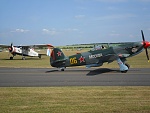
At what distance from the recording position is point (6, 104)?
815cm

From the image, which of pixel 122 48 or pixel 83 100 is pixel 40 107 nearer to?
pixel 83 100

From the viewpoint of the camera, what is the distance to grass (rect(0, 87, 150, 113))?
24.0 feet

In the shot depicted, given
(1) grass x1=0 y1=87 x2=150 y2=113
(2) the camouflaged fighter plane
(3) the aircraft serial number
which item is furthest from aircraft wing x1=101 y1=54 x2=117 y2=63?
(1) grass x1=0 y1=87 x2=150 y2=113

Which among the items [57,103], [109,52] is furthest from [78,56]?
[57,103]

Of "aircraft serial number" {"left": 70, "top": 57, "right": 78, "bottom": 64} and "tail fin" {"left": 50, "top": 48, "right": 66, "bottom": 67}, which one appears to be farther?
"tail fin" {"left": 50, "top": 48, "right": 66, "bottom": 67}

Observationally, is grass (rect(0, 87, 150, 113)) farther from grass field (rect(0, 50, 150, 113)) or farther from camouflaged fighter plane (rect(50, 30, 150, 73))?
camouflaged fighter plane (rect(50, 30, 150, 73))

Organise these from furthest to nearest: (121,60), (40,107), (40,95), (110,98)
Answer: (121,60)
(40,95)
(110,98)
(40,107)

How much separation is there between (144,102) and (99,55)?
12.6 meters

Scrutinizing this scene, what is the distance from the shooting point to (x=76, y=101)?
8.59 meters

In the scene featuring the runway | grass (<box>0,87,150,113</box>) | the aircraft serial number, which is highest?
the aircraft serial number

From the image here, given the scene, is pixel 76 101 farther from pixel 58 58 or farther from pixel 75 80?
pixel 58 58

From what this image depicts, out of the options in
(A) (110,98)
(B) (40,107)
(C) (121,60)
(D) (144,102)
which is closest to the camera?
(B) (40,107)

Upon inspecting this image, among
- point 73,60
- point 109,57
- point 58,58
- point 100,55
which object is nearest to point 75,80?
point 73,60

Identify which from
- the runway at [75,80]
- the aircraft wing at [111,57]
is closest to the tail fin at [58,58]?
the runway at [75,80]
